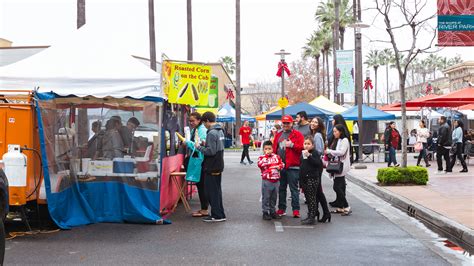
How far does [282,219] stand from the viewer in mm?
10945

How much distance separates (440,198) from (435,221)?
9.62ft

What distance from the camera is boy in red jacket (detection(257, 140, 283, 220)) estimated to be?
10.5m

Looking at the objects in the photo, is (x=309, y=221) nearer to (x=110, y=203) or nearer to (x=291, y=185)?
(x=291, y=185)

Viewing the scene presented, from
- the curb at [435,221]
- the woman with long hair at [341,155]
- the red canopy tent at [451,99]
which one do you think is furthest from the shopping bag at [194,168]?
the red canopy tent at [451,99]

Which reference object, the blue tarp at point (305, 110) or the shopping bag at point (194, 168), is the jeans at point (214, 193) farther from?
the blue tarp at point (305, 110)

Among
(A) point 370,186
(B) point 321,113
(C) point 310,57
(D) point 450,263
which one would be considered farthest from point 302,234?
(C) point 310,57

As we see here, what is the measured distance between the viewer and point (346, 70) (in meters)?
30.4

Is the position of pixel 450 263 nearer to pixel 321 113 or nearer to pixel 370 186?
pixel 370 186

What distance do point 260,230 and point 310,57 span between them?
6811 centimetres

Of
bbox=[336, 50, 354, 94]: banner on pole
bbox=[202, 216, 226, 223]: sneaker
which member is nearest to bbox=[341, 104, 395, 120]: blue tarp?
bbox=[336, 50, 354, 94]: banner on pole

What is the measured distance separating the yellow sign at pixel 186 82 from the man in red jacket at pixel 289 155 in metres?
1.63

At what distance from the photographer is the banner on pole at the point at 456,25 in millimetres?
10117

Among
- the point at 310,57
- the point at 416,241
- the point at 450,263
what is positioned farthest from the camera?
the point at 310,57

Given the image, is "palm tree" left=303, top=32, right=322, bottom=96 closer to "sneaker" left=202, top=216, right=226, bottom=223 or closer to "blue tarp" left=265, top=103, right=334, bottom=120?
"blue tarp" left=265, top=103, right=334, bottom=120
